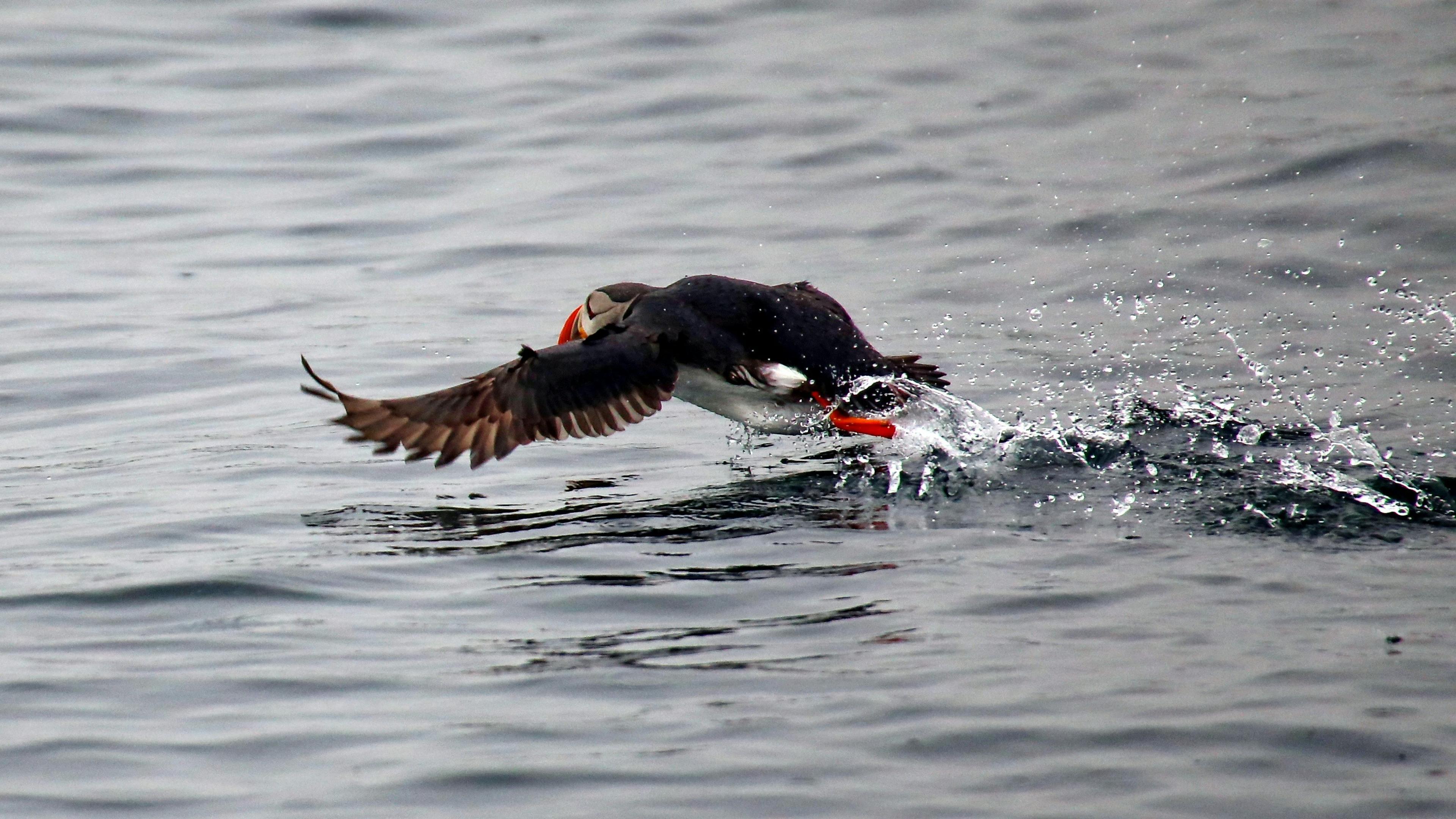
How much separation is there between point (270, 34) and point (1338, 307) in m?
9.92

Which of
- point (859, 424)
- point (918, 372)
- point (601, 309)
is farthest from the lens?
point (601, 309)

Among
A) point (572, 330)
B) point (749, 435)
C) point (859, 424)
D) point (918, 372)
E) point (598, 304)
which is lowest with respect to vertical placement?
point (749, 435)

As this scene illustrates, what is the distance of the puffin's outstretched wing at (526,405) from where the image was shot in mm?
5582

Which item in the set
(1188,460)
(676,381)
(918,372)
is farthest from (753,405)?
(1188,460)

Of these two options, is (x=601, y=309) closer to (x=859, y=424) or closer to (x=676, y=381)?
(x=676, y=381)

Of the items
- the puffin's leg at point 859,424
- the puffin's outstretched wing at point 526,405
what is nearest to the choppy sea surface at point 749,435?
the puffin's leg at point 859,424

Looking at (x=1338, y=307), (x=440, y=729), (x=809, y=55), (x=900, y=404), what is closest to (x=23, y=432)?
(x=900, y=404)

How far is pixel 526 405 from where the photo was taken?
566 centimetres

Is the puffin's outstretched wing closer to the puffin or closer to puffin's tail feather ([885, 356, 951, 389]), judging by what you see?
the puffin

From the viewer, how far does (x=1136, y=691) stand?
371 centimetres

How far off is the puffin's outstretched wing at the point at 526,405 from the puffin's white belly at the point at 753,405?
0.90ft

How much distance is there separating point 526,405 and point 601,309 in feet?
3.69

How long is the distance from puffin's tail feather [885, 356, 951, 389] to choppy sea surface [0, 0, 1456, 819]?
169mm

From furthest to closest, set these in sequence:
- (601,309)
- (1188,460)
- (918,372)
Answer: (601,309)
(918,372)
(1188,460)
